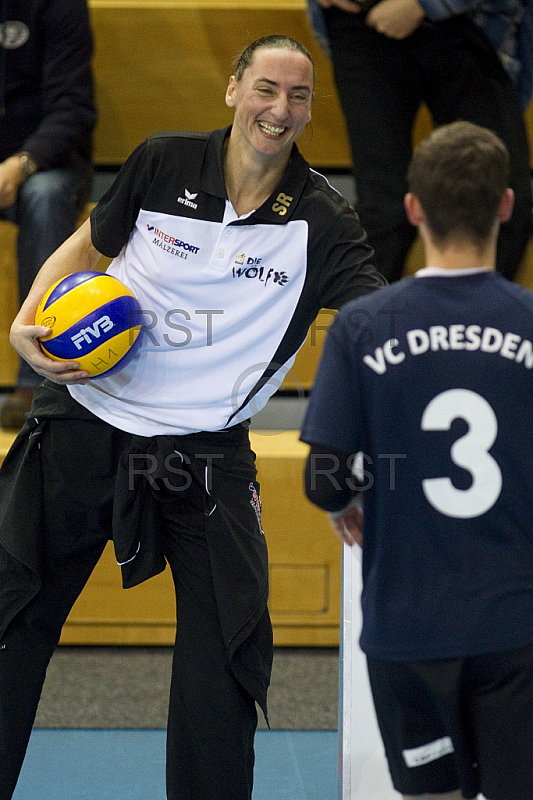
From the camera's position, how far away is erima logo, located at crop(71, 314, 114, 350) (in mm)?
2018

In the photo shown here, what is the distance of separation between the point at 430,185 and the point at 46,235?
2.11 m

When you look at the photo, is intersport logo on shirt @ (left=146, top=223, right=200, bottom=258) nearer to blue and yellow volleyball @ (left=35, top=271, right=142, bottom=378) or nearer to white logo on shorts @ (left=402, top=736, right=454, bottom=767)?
blue and yellow volleyball @ (left=35, top=271, right=142, bottom=378)

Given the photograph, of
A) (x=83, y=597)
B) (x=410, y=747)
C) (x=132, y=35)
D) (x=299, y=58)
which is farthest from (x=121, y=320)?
(x=132, y=35)

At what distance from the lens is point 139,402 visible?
6.88 feet

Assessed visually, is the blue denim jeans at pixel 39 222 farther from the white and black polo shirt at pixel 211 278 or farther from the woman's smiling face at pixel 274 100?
the woman's smiling face at pixel 274 100

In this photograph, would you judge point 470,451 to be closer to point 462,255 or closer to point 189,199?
point 462,255

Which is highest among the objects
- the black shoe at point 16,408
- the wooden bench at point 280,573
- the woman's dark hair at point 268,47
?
the woman's dark hair at point 268,47

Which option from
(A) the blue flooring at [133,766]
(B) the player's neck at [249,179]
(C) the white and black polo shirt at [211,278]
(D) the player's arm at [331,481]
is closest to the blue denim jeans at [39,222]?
(A) the blue flooring at [133,766]

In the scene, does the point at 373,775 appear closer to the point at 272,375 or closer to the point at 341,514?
the point at 341,514

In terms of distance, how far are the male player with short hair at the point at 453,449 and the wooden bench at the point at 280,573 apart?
1.86 meters

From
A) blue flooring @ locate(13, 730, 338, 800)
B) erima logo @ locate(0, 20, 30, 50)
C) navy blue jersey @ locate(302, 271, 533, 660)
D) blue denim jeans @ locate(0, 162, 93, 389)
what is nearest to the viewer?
navy blue jersey @ locate(302, 271, 533, 660)

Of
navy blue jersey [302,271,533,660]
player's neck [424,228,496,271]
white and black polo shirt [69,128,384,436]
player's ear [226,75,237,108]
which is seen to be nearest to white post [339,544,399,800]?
white and black polo shirt [69,128,384,436]

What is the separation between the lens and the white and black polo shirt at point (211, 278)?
2041 millimetres

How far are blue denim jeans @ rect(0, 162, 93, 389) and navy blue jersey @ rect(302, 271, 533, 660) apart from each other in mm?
2047
